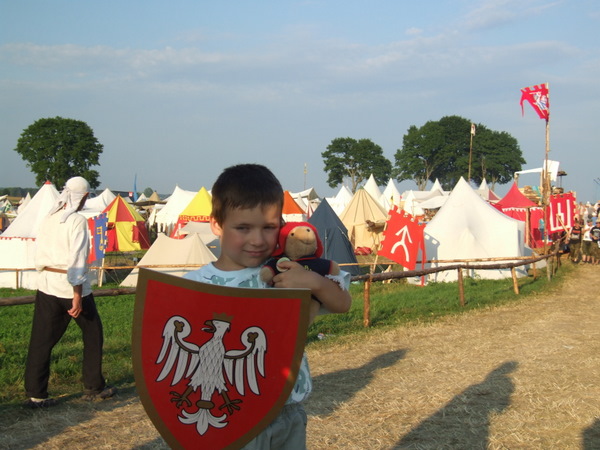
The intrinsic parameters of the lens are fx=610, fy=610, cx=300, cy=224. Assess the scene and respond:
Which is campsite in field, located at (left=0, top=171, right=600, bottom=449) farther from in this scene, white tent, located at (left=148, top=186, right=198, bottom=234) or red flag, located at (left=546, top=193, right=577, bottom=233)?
white tent, located at (left=148, top=186, right=198, bottom=234)

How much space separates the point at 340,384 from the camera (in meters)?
6.03

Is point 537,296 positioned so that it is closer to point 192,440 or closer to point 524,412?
point 524,412

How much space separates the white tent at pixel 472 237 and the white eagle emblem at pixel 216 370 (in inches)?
568

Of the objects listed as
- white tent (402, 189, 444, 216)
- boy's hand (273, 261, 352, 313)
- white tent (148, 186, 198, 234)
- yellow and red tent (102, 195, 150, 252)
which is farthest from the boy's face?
white tent (402, 189, 444, 216)

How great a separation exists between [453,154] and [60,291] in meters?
83.4

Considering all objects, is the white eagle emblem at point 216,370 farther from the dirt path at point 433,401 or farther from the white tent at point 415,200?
the white tent at point 415,200

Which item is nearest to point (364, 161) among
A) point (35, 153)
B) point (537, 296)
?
point (35, 153)

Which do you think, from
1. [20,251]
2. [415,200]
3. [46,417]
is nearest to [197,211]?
[20,251]

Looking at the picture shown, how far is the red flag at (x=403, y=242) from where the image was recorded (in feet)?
44.8

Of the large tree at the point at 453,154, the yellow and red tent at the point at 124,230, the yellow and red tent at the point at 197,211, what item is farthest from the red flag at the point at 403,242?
the large tree at the point at 453,154

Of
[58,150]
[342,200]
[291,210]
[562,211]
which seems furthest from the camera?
[58,150]

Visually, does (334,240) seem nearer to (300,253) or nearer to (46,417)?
(46,417)

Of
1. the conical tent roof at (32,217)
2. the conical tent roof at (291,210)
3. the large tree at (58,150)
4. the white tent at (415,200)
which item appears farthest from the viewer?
the large tree at (58,150)

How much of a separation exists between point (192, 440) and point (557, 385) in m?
4.79
